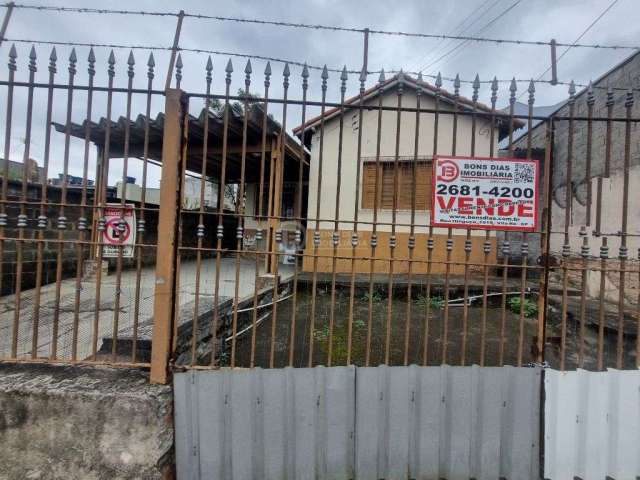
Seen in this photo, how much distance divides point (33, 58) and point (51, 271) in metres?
4.22

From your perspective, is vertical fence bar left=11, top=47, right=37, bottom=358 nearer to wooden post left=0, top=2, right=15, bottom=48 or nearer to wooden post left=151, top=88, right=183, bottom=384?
Result: wooden post left=0, top=2, right=15, bottom=48

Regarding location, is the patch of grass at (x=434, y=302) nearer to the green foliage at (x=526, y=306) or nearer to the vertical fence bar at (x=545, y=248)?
the green foliage at (x=526, y=306)

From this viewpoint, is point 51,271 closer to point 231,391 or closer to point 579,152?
point 231,391

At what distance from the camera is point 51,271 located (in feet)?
16.8

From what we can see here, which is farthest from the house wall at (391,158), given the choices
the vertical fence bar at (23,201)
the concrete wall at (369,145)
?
the vertical fence bar at (23,201)

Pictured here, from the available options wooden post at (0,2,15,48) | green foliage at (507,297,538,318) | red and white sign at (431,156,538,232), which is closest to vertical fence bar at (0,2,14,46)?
wooden post at (0,2,15,48)

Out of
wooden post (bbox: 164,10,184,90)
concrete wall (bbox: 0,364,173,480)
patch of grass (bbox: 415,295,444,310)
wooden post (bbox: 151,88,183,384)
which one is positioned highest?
wooden post (bbox: 164,10,184,90)

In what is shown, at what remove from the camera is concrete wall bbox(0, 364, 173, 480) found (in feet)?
6.23

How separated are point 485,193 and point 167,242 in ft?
6.90

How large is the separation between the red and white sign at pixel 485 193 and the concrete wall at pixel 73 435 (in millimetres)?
2263

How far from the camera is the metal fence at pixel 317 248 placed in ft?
6.69

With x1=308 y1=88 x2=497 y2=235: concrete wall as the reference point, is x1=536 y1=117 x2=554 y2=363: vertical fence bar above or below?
below

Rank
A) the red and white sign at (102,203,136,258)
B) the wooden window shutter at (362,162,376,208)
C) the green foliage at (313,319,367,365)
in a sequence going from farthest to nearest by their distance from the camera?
1. the wooden window shutter at (362,162,376,208)
2. the green foliage at (313,319,367,365)
3. the red and white sign at (102,203,136,258)

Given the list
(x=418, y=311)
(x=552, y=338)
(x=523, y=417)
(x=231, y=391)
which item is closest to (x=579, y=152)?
(x=418, y=311)
